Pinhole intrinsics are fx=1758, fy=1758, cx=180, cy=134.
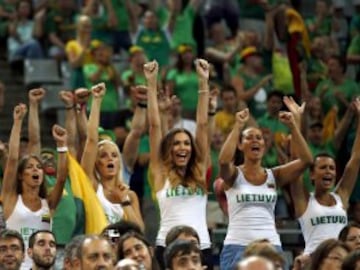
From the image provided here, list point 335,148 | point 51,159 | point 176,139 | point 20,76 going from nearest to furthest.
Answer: point 176,139 → point 51,159 → point 335,148 → point 20,76

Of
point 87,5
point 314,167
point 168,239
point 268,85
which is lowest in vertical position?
point 168,239

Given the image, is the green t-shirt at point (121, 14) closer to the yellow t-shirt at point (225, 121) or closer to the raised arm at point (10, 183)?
the yellow t-shirt at point (225, 121)

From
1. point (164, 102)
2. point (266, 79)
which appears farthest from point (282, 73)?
point (164, 102)

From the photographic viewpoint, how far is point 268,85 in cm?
1944

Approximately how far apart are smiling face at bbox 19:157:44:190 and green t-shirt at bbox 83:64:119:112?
15.5 ft

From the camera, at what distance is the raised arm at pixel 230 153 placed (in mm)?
13867

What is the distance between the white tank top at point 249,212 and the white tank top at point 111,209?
870 mm

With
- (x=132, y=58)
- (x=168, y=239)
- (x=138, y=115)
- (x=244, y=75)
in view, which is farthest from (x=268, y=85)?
(x=168, y=239)

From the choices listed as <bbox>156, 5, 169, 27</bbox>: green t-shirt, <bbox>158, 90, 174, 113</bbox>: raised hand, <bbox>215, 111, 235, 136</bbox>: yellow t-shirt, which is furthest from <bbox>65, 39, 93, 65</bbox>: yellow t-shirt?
<bbox>158, 90, 174, 113</bbox>: raised hand

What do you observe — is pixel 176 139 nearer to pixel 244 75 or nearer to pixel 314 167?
pixel 314 167

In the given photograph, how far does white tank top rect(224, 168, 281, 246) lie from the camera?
13.9 meters

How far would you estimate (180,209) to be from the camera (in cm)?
1380

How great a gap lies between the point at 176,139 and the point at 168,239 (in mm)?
1395

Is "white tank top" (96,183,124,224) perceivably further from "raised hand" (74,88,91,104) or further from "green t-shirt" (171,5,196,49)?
"green t-shirt" (171,5,196,49)
